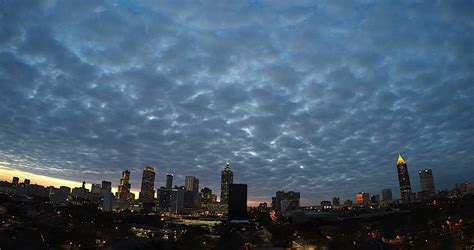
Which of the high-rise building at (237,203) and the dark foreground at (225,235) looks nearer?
the dark foreground at (225,235)

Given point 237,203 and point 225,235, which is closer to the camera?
point 225,235

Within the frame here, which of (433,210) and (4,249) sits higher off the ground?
(433,210)

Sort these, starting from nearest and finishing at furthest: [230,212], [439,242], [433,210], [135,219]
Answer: [439,242] < [433,210] < [135,219] < [230,212]

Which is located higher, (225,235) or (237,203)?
(237,203)

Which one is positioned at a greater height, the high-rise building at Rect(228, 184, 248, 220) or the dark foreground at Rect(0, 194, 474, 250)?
the high-rise building at Rect(228, 184, 248, 220)

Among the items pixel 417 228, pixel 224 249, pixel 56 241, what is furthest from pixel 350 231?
pixel 56 241

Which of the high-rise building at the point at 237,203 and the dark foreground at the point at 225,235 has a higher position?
the high-rise building at the point at 237,203

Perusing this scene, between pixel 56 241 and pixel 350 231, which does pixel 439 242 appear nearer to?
pixel 350 231

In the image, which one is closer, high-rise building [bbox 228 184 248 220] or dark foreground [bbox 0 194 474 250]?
dark foreground [bbox 0 194 474 250]
